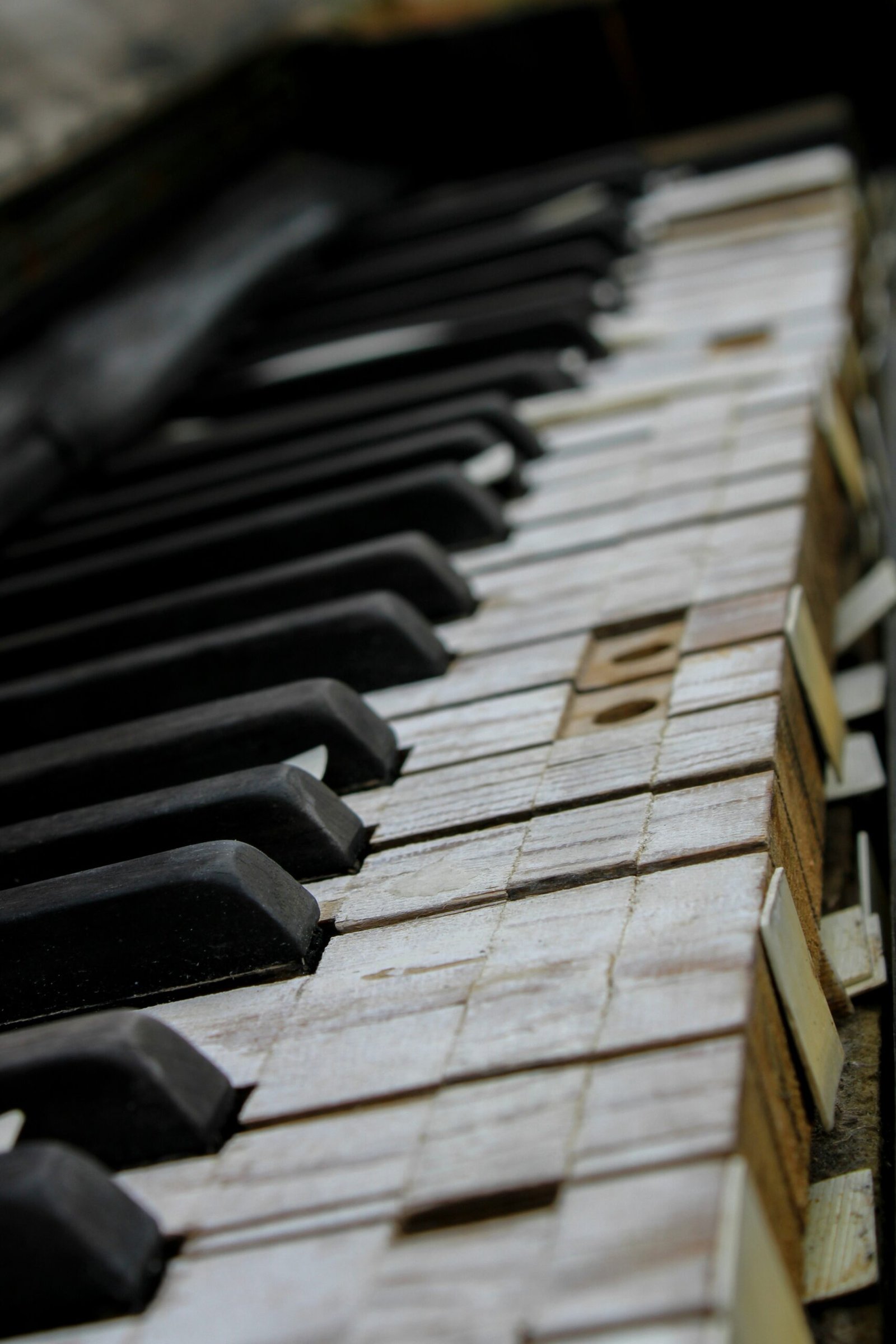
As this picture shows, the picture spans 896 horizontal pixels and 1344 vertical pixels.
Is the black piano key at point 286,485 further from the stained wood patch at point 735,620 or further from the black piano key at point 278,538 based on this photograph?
the stained wood patch at point 735,620

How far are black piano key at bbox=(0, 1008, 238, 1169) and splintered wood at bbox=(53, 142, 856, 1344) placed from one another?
0.8 inches

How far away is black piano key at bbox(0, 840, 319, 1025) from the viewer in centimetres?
109

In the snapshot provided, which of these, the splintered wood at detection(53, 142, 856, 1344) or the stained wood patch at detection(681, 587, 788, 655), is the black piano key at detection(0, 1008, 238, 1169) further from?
the stained wood patch at detection(681, 587, 788, 655)

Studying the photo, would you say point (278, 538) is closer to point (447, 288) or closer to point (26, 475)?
point (26, 475)

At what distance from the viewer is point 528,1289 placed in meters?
0.72

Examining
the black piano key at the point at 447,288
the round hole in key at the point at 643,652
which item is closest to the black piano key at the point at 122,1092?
the round hole in key at the point at 643,652

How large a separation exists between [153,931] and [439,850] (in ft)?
0.72

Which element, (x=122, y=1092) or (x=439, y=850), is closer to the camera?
(x=122, y=1092)

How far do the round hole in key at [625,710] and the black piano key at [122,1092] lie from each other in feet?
1.58

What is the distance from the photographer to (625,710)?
130 cm

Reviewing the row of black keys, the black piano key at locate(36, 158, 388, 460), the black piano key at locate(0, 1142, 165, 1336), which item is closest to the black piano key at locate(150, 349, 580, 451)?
the row of black keys

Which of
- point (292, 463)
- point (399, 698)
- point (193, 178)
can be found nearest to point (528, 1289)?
point (399, 698)

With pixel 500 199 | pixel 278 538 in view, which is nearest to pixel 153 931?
pixel 278 538

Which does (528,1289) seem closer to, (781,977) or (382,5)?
(781,977)
